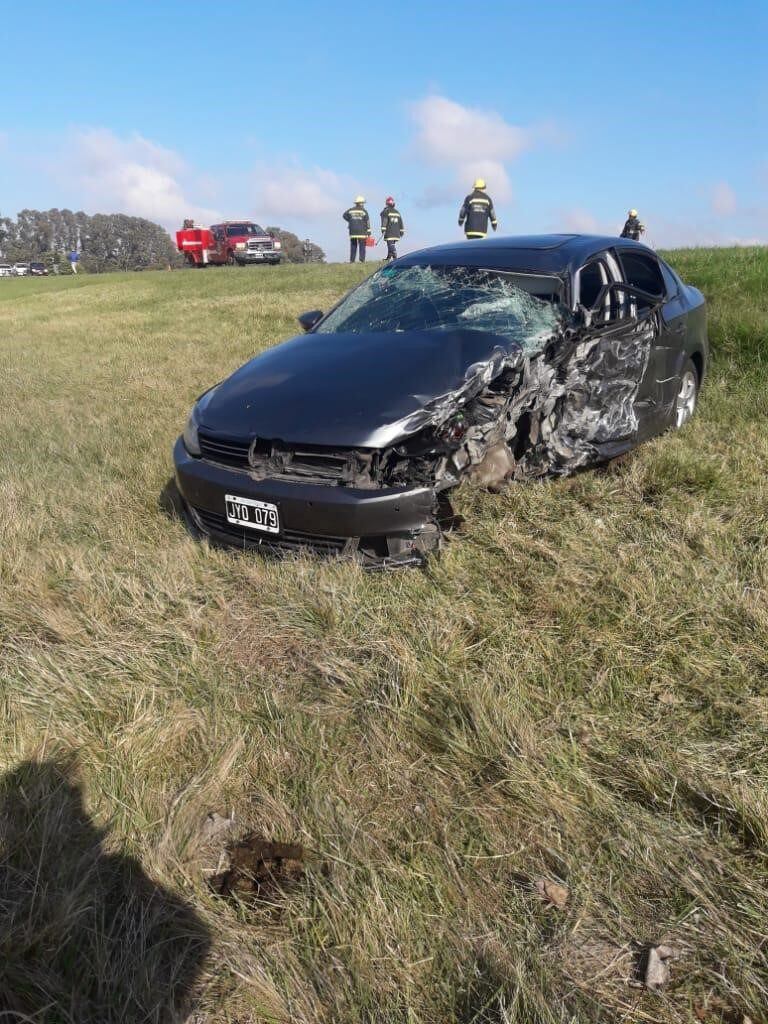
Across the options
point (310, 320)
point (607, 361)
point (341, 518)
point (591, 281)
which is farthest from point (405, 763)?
point (310, 320)

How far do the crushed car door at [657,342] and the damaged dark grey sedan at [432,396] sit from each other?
0.02 metres

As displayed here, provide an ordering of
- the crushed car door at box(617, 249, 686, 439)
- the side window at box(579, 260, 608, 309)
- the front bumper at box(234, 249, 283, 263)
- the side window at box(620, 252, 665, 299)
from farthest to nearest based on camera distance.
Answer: the front bumper at box(234, 249, 283, 263) → the side window at box(620, 252, 665, 299) → the crushed car door at box(617, 249, 686, 439) → the side window at box(579, 260, 608, 309)

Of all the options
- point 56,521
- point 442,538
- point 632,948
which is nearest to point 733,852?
point 632,948

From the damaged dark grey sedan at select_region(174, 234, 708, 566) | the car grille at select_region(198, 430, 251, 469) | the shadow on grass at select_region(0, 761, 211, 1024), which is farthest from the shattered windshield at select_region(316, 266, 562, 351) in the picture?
the shadow on grass at select_region(0, 761, 211, 1024)

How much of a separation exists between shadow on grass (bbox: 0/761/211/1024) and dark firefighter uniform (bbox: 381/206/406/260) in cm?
2174

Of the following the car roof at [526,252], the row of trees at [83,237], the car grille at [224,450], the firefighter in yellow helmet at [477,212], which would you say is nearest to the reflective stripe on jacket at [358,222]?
the firefighter in yellow helmet at [477,212]

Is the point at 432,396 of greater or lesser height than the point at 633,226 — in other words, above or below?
below

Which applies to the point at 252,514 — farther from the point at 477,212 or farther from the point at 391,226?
the point at 391,226

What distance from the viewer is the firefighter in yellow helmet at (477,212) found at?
16031 mm

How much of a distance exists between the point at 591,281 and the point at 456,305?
935 millimetres

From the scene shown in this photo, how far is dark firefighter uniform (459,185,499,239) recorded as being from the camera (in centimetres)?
1603

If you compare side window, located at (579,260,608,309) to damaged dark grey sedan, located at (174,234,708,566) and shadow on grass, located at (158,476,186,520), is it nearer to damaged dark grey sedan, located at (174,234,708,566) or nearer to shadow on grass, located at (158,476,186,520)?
damaged dark grey sedan, located at (174,234,708,566)

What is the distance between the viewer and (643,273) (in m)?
4.98

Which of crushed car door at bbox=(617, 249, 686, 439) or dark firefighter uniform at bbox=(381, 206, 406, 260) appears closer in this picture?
crushed car door at bbox=(617, 249, 686, 439)
